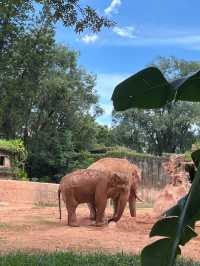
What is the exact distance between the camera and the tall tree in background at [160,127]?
37281mm

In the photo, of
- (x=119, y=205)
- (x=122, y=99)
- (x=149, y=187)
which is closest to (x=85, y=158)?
(x=149, y=187)

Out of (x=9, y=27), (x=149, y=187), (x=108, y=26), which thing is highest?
(x=9, y=27)

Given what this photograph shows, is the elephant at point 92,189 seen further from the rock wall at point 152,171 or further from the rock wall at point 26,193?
the rock wall at point 152,171

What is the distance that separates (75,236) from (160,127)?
97.5ft

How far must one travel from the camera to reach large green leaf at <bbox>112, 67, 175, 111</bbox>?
1.54m

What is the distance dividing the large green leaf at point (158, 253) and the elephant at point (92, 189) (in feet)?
26.3

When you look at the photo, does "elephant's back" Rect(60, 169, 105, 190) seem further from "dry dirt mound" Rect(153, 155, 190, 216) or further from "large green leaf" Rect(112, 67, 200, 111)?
"large green leaf" Rect(112, 67, 200, 111)

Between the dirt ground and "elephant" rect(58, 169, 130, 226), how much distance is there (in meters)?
0.27

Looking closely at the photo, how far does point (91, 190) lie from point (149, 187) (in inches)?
465

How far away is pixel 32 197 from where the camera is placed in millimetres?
16312

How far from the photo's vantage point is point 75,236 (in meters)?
7.91

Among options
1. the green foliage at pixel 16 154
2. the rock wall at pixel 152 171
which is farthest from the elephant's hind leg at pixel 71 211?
the green foliage at pixel 16 154

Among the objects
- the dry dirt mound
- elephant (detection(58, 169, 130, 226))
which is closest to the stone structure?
the dry dirt mound

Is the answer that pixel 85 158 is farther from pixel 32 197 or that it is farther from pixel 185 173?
pixel 185 173
